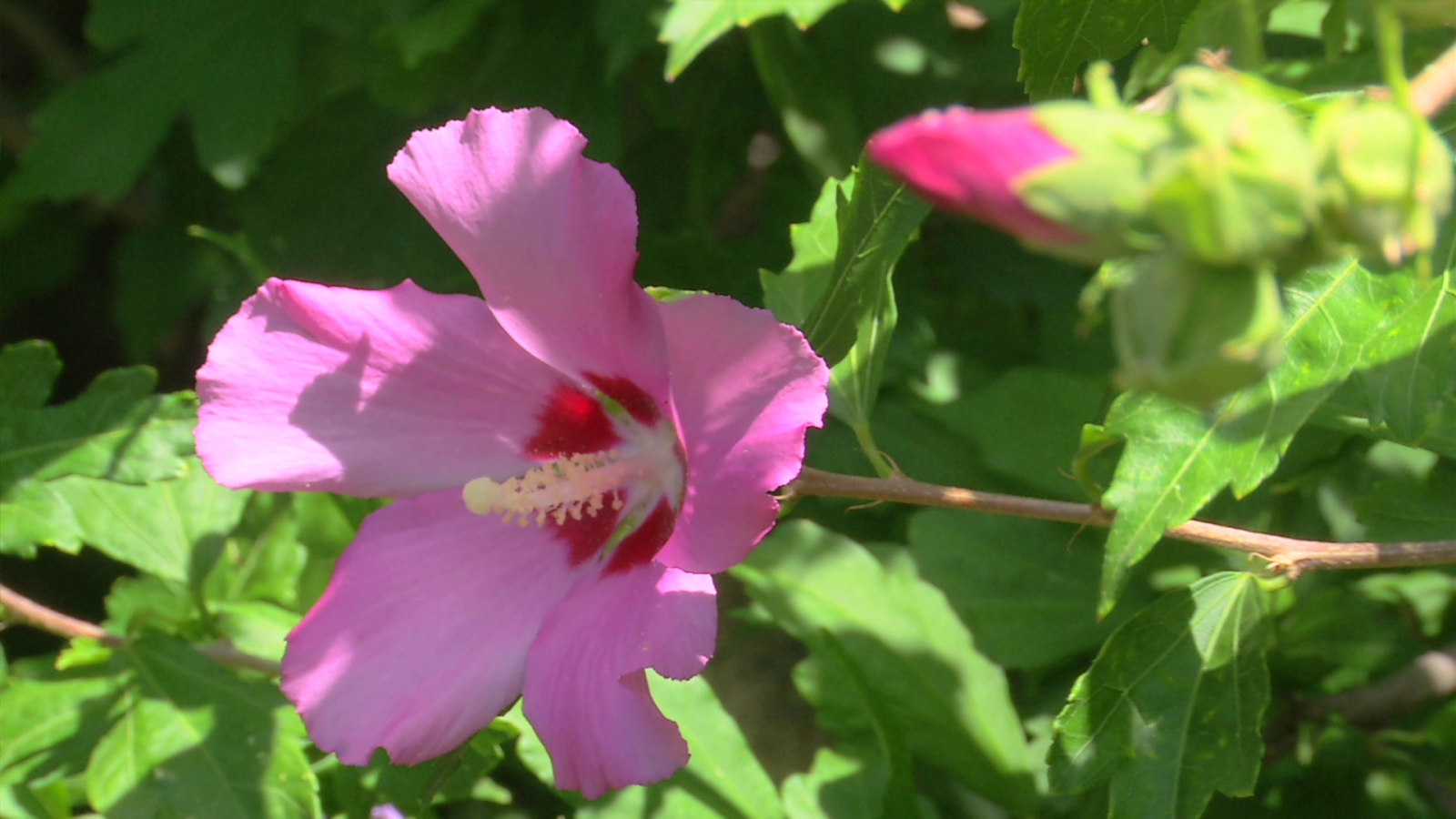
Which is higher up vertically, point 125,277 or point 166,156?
point 166,156

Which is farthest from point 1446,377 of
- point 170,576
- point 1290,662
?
point 170,576

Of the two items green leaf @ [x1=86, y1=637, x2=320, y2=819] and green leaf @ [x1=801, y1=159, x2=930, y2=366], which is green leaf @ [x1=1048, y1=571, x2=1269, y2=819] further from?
green leaf @ [x1=86, y1=637, x2=320, y2=819]

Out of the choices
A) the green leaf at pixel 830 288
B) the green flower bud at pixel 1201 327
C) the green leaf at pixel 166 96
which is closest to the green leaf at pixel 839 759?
the green leaf at pixel 830 288

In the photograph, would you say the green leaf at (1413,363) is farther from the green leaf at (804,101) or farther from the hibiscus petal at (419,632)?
the green leaf at (804,101)

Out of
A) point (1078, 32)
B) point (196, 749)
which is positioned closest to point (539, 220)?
point (1078, 32)

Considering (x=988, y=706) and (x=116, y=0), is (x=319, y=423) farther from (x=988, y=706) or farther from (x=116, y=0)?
(x=116, y=0)

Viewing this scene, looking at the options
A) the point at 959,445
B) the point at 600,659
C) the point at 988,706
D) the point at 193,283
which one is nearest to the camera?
the point at 600,659
